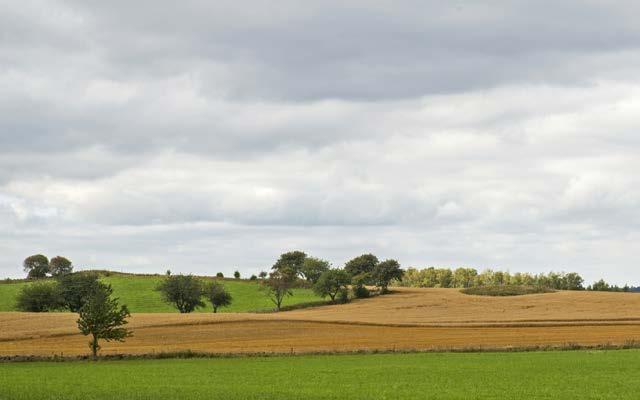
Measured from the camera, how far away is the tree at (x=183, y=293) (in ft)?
479

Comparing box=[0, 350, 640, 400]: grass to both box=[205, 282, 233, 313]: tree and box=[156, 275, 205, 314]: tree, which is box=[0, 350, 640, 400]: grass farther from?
box=[205, 282, 233, 313]: tree

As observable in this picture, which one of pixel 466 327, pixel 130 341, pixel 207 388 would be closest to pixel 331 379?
pixel 207 388

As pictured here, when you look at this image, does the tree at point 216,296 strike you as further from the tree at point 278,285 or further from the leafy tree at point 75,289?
the leafy tree at point 75,289

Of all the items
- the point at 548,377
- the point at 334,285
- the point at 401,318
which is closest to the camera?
the point at 548,377

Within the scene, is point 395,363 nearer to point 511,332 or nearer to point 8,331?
point 511,332

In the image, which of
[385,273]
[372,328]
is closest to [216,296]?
[385,273]

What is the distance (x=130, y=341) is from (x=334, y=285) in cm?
7282

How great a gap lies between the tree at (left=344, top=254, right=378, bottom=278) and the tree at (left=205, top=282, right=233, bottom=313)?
34763mm

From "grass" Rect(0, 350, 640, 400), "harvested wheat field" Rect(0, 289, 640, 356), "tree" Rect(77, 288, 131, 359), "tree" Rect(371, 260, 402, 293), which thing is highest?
"tree" Rect(371, 260, 402, 293)

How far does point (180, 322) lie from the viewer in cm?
10756

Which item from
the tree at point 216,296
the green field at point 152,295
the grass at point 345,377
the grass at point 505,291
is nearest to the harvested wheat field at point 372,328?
the grass at point 345,377

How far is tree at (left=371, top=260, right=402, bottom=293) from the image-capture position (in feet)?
556

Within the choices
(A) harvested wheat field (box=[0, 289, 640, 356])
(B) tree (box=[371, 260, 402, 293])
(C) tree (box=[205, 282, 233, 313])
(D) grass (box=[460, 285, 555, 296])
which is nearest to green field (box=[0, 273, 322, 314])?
(C) tree (box=[205, 282, 233, 313])

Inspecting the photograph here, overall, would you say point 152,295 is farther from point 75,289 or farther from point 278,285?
point 278,285
